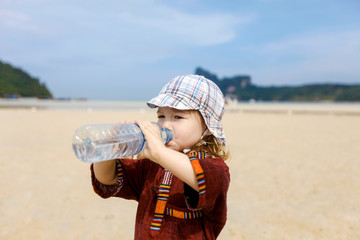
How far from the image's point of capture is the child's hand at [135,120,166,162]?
130 centimetres

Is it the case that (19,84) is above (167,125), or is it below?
above

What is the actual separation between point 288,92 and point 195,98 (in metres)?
158

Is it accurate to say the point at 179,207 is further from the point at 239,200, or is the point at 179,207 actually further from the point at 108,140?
the point at 239,200

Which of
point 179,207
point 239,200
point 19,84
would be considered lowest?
point 239,200

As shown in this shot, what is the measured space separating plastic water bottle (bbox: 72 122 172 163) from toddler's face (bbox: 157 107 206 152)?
2.0 inches

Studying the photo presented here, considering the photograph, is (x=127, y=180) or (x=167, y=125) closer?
(x=167, y=125)

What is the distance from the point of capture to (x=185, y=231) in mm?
1550

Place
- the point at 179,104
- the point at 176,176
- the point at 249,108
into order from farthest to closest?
the point at 249,108, the point at 179,104, the point at 176,176

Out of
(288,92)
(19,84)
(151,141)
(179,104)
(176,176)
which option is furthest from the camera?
(288,92)

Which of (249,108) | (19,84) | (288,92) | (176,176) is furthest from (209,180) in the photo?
(288,92)

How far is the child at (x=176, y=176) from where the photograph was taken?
4.81 feet

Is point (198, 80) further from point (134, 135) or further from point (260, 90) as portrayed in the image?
point (260, 90)

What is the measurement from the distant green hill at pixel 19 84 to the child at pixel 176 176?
121 meters

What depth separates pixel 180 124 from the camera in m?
1.60
